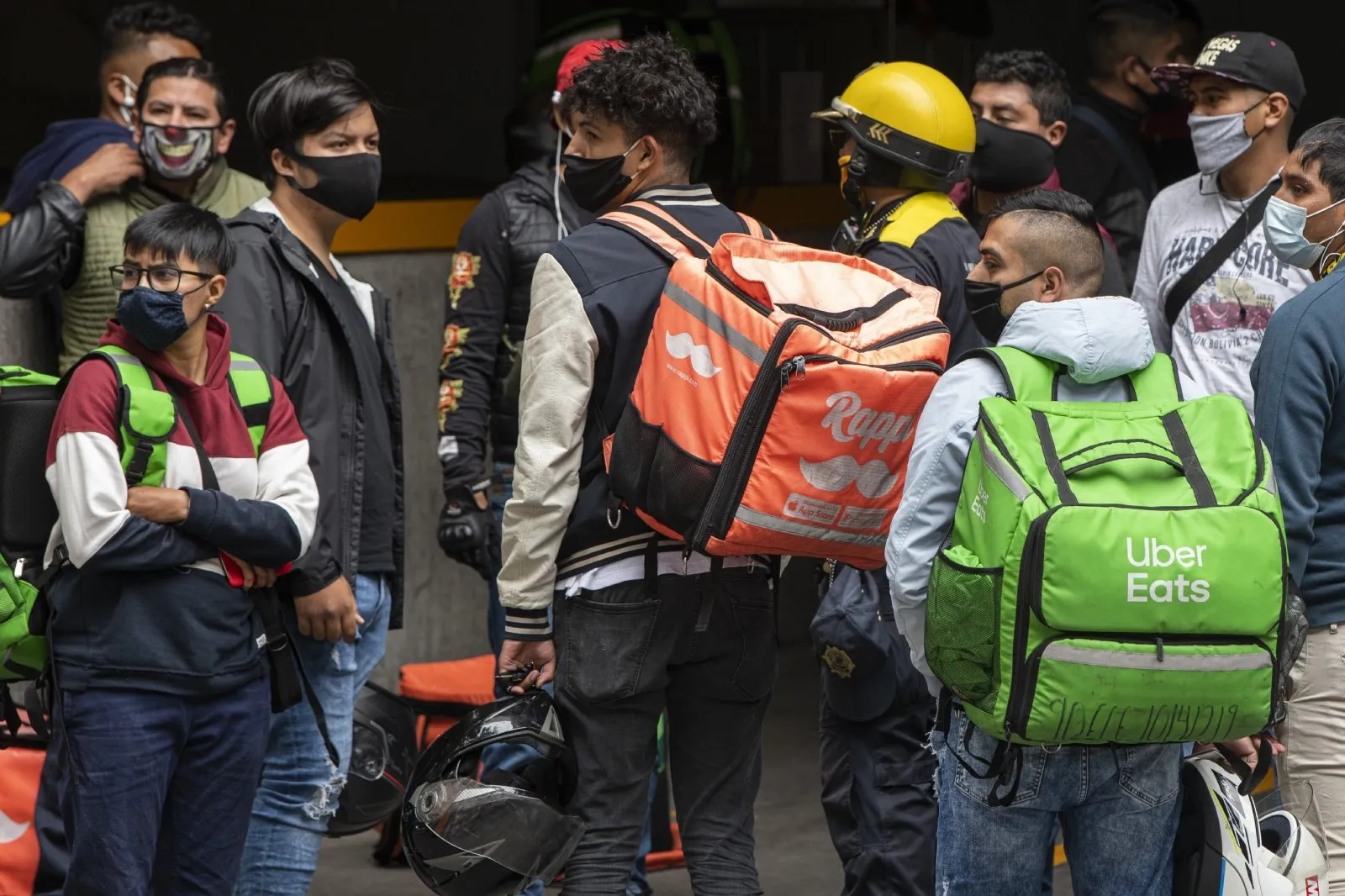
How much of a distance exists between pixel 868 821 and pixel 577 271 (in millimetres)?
1652

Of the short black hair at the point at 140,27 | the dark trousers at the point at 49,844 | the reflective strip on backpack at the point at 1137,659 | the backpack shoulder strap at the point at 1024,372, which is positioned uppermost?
the short black hair at the point at 140,27

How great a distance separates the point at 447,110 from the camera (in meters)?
6.49

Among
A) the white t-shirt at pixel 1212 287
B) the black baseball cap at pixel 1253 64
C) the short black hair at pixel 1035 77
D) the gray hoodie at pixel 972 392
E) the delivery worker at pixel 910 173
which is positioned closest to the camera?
the gray hoodie at pixel 972 392

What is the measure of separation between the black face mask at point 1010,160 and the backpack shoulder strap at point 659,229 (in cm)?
181

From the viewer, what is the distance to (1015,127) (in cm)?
521

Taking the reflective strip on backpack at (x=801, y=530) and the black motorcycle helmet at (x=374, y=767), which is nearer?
the reflective strip on backpack at (x=801, y=530)

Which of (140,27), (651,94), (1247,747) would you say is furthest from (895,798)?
(140,27)

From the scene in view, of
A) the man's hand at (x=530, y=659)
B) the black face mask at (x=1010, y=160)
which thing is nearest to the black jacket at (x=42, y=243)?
the man's hand at (x=530, y=659)

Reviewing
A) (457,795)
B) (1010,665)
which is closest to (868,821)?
(457,795)

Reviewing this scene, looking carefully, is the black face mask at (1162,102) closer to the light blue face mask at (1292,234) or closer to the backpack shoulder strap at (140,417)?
the light blue face mask at (1292,234)

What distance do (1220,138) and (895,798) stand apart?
1.96 m

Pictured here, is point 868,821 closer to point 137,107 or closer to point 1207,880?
point 1207,880

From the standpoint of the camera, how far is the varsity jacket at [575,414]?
3.30m

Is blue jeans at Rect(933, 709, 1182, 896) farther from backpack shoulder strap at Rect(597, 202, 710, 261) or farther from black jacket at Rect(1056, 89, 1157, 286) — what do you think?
black jacket at Rect(1056, 89, 1157, 286)
